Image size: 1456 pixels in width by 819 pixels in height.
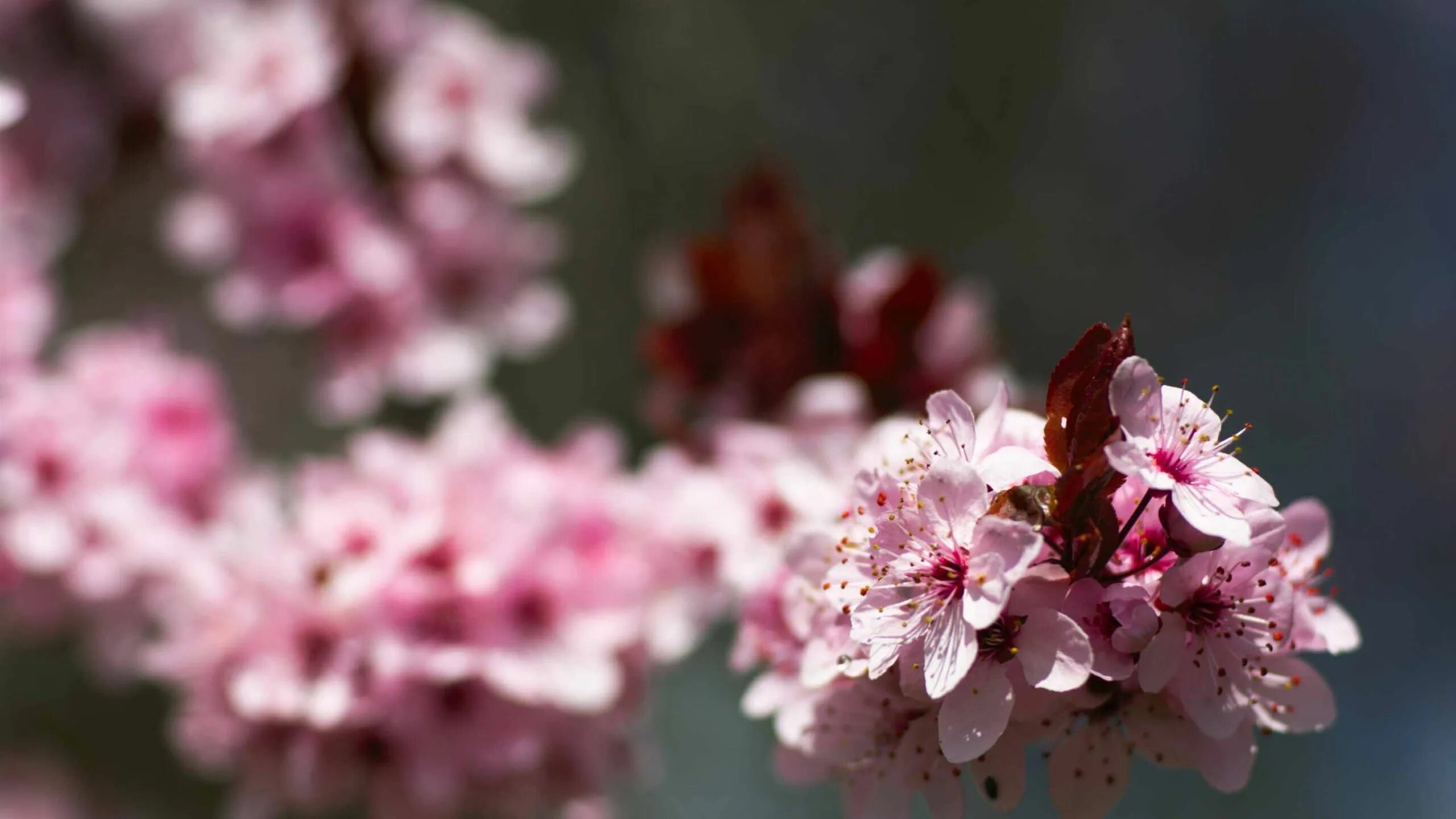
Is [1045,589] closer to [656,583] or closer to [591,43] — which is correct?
[656,583]

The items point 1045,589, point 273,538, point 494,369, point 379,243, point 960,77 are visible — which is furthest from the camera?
point 960,77

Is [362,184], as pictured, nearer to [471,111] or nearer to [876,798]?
[471,111]

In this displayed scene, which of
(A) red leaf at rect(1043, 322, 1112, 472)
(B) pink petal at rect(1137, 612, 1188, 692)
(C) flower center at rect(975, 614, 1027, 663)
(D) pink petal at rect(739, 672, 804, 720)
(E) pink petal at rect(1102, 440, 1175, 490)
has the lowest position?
(B) pink petal at rect(1137, 612, 1188, 692)

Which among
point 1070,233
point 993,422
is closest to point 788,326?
point 993,422

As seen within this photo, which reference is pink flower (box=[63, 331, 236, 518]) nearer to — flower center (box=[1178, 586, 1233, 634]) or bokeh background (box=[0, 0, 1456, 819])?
bokeh background (box=[0, 0, 1456, 819])

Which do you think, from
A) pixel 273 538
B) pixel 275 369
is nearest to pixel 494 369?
pixel 275 369

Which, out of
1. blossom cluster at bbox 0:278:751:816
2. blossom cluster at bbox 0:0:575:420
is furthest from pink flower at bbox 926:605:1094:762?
blossom cluster at bbox 0:0:575:420
